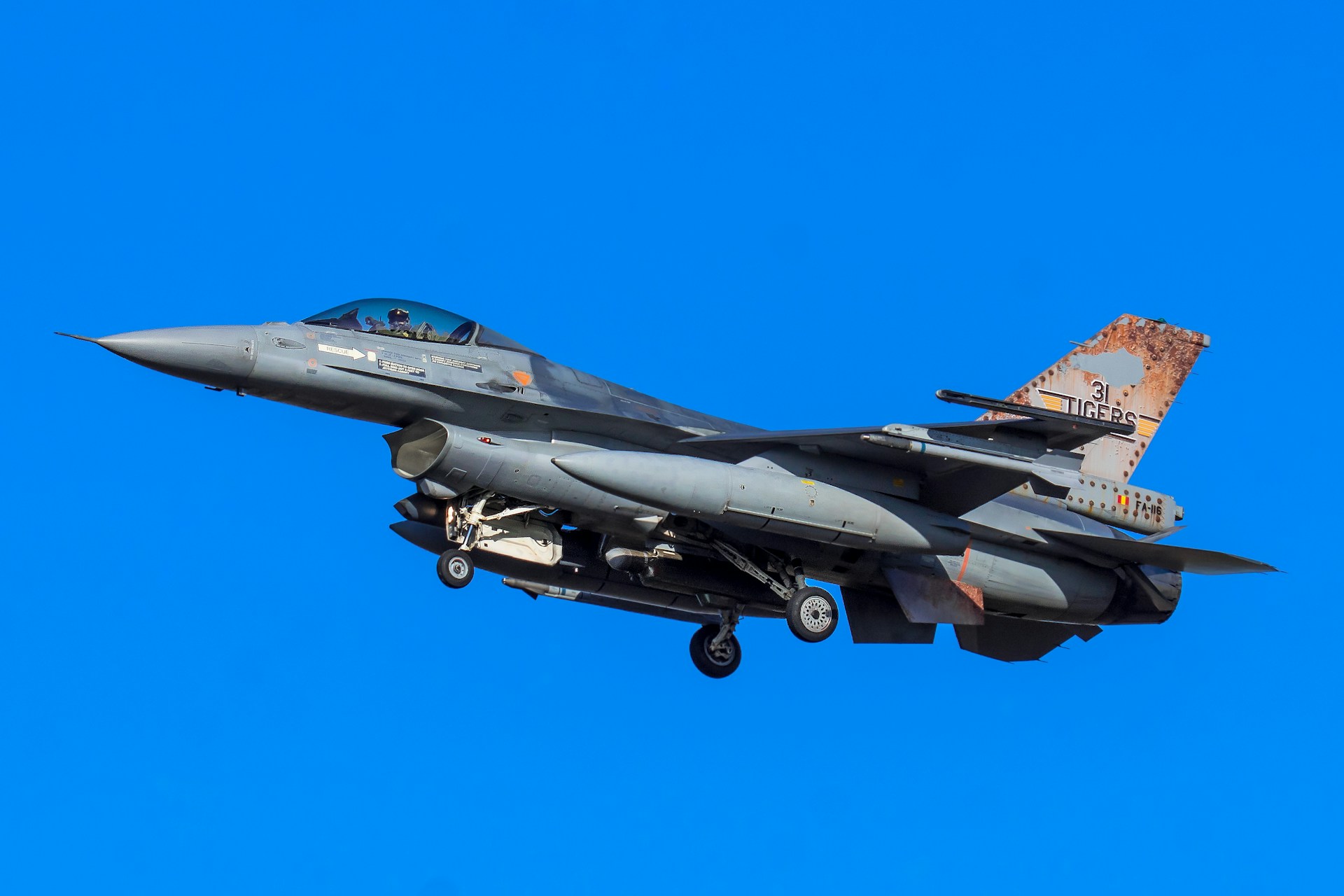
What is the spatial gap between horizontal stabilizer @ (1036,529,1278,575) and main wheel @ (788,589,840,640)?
2.54 m

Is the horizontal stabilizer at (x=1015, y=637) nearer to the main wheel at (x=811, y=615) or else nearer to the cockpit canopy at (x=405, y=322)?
the main wheel at (x=811, y=615)

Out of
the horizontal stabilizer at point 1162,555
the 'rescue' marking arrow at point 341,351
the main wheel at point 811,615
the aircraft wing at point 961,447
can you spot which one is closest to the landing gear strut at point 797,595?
the main wheel at point 811,615

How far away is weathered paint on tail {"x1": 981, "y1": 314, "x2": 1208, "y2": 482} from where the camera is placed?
63.9 feet

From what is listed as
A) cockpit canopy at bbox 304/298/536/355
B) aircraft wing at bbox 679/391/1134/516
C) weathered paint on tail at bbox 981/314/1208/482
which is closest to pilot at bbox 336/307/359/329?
cockpit canopy at bbox 304/298/536/355

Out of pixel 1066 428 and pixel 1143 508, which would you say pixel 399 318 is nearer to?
pixel 1066 428

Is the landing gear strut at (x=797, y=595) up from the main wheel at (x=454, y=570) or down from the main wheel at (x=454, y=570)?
up

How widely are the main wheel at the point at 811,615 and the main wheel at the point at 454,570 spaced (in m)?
3.28

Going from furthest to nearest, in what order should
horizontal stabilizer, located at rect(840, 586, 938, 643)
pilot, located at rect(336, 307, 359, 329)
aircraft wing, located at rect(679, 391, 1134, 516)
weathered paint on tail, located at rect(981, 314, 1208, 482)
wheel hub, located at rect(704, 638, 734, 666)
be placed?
weathered paint on tail, located at rect(981, 314, 1208, 482), wheel hub, located at rect(704, 638, 734, 666), horizontal stabilizer, located at rect(840, 586, 938, 643), pilot, located at rect(336, 307, 359, 329), aircraft wing, located at rect(679, 391, 1134, 516)

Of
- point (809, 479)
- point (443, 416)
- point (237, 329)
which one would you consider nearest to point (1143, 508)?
point (809, 479)

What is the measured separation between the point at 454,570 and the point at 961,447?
4.96m

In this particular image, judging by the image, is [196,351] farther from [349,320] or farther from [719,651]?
[719,651]

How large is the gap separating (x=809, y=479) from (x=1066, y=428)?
248 centimetres

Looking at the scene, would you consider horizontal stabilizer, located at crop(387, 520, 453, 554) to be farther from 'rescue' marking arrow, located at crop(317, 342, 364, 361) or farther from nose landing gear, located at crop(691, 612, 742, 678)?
nose landing gear, located at crop(691, 612, 742, 678)

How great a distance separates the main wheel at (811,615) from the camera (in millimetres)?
17172
